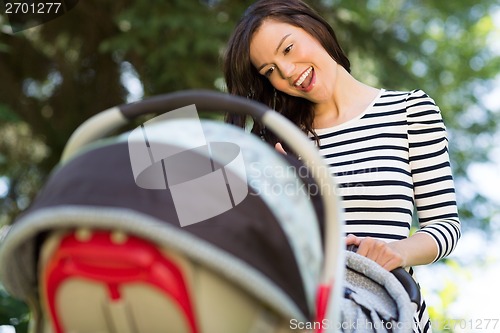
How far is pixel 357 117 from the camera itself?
2.08 metres

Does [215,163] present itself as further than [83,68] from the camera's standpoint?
No

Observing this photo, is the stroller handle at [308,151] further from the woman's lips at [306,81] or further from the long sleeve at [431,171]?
the woman's lips at [306,81]

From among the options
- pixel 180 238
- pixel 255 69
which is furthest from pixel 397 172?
pixel 180 238

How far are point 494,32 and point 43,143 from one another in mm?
6796

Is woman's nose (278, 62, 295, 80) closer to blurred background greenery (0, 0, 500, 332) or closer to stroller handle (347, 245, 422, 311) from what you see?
stroller handle (347, 245, 422, 311)

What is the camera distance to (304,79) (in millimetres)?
2066

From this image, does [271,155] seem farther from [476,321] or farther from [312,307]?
[476,321]

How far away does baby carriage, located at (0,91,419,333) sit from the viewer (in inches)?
36.6

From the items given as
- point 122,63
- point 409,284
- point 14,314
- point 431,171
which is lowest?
point 14,314

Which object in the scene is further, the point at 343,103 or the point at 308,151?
the point at 343,103

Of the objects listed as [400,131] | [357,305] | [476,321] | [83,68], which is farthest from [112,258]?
[83,68]

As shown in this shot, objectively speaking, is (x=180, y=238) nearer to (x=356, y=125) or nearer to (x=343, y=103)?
(x=356, y=125)

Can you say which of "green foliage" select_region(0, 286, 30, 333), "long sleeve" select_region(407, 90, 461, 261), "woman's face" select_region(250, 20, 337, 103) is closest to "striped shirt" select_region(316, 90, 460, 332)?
"long sleeve" select_region(407, 90, 461, 261)

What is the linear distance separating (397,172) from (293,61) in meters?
0.45
